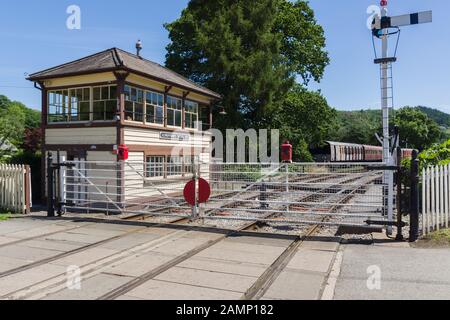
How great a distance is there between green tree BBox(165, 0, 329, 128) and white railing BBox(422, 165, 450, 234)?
20.9 metres

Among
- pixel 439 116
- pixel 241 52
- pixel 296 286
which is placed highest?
pixel 439 116

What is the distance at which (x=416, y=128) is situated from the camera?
252 ft

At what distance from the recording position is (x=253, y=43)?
102 ft

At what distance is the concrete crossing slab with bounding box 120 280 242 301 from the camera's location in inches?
207

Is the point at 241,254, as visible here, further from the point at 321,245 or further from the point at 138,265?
the point at 138,265

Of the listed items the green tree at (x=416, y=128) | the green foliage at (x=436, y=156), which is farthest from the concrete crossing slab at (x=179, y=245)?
the green tree at (x=416, y=128)

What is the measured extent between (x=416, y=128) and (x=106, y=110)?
73.2 m

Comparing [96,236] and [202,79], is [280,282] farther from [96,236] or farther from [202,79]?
[202,79]

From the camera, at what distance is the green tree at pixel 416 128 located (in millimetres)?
77062

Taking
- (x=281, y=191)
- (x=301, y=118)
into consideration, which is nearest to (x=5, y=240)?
(x=281, y=191)

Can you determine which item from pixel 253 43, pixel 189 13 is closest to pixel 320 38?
pixel 253 43

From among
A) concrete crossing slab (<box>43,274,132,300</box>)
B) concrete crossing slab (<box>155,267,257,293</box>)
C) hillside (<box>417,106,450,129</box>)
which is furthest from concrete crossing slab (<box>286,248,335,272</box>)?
hillside (<box>417,106,450,129</box>)

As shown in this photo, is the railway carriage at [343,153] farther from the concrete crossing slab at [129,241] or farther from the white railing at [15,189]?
the concrete crossing slab at [129,241]

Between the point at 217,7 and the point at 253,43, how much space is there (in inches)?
185
